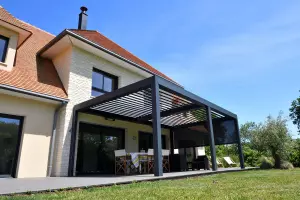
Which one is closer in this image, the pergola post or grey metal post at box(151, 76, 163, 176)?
grey metal post at box(151, 76, 163, 176)

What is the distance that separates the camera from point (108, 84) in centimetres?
1162

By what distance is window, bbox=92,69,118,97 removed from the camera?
1091 centimetres

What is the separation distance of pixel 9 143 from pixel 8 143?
0.11ft

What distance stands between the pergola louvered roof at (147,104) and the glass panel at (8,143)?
2321mm

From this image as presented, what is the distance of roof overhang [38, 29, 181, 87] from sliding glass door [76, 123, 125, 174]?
11.3 ft

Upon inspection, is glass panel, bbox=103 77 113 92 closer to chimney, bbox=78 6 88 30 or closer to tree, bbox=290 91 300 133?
chimney, bbox=78 6 88 30

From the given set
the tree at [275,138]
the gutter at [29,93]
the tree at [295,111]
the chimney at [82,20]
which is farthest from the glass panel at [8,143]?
the tree at [295,111]

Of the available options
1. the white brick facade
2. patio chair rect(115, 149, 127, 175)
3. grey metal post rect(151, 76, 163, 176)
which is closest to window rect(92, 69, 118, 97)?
the white brick facade

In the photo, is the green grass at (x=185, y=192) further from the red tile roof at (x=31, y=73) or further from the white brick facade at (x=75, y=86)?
the red tile roof at (x=31, y=73)

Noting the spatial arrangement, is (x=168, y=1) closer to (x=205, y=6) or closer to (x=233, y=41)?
(x=205, y=6)

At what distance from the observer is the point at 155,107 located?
6.55 metres

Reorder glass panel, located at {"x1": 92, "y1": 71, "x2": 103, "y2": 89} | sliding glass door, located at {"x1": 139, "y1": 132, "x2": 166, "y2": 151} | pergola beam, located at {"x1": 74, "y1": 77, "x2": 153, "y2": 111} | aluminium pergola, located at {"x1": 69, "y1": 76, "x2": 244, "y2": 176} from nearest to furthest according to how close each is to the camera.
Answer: aluminium pergola, located at {"x1": 69, "y1": 76, "x2": 244, "y2": 176}
pergola beam, located at {"x1": 74, "y1": 77, "x2": 153, "y2": 111}
glass panel, located at {"x1": 92, "y1": 71, "x2": 103, "y2": 89}
sliding glass door, located at {"x1": 139, "y1": 132, "x2": 166, "y2": 151}

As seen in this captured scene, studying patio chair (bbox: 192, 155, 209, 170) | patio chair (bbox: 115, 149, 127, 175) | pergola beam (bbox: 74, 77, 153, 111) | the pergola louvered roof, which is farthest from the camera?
patio chair (bbox: 192, 155, 209, 170)

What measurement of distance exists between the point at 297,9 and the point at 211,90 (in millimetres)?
8251
